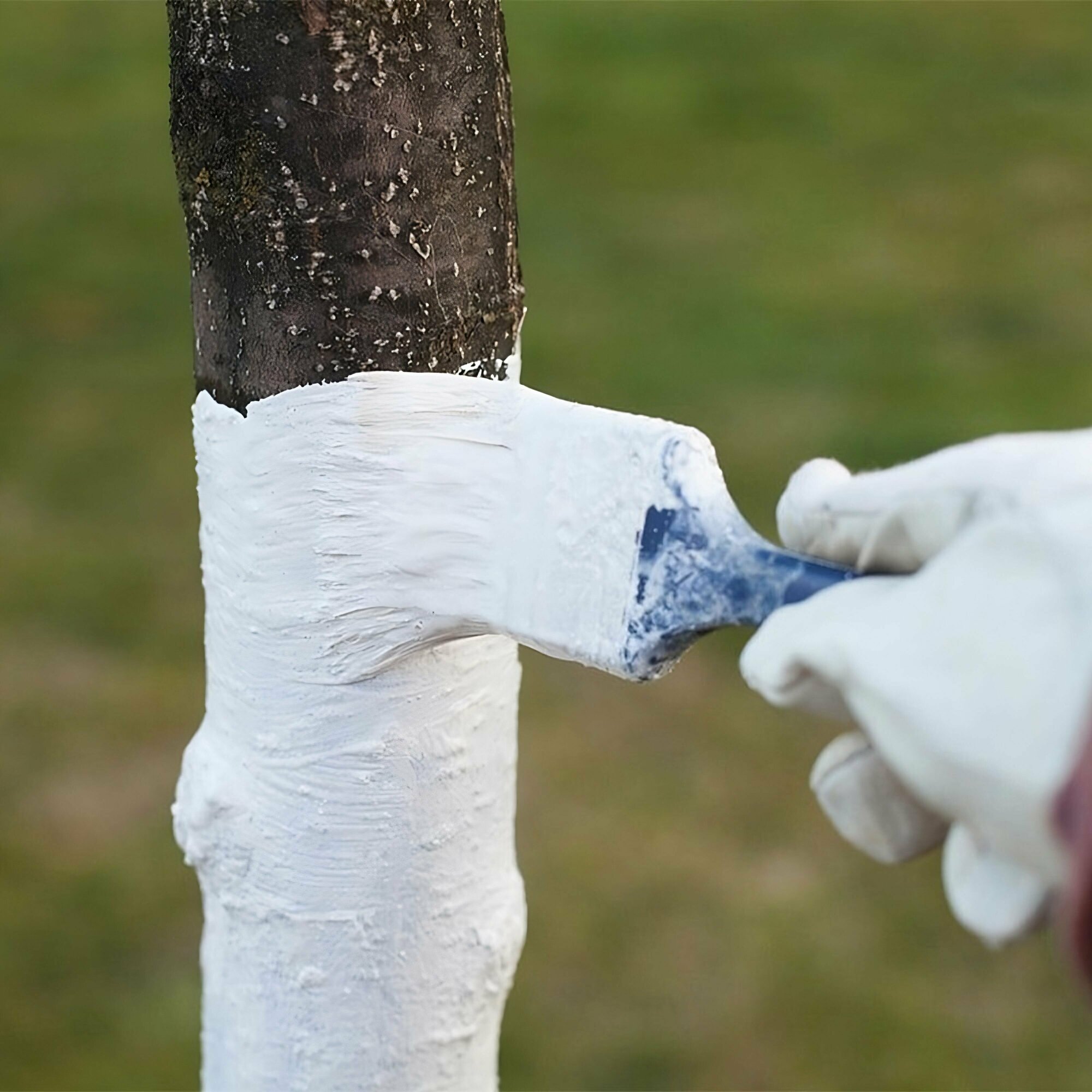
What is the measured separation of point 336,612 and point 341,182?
0.69ft

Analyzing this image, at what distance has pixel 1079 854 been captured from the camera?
0.47 m

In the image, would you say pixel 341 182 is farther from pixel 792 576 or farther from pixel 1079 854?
pixel 1079 854

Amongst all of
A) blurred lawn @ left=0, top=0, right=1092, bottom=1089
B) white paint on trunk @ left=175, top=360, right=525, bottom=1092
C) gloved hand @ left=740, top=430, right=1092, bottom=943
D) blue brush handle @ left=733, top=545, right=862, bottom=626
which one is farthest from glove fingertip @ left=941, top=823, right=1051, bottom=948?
blurred lawn @ left=0, top=0, right=1092, bottom=1089

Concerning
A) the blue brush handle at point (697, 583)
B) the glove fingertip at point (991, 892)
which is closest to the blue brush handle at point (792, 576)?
the blue brush handle at point (697, 583)

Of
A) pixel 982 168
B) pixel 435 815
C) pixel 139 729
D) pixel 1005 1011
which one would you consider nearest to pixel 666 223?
pixel 982 168

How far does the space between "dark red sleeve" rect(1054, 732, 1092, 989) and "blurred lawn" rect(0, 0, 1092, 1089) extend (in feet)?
3.20

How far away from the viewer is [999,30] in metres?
4.97

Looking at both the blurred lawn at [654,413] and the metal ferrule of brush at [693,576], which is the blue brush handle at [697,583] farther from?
the blurred lawn at [654,413]

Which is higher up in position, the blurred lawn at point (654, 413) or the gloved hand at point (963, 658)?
the gloved hand at point (963, 658)

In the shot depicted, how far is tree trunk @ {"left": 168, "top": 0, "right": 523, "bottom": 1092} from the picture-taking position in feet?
2.44

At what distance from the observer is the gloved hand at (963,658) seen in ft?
1.72

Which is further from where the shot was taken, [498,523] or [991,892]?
[498,523]

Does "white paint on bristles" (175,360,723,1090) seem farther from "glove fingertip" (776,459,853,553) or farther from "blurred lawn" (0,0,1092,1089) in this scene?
"blurred lawn" (0,0,1092,1089)

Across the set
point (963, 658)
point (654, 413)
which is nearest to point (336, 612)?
point (963, 658)
